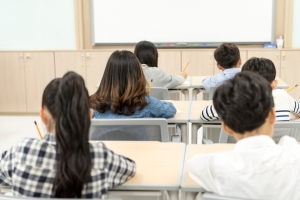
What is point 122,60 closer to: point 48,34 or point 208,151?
point 208,151

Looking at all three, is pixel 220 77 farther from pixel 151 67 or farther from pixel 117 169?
pixel 117 169

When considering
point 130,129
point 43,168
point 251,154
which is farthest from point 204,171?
point 130,129

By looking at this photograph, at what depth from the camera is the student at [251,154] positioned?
1.51 metres

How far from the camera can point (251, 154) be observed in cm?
151

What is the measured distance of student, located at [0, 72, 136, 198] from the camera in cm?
149

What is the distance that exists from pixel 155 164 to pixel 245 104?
54 cm

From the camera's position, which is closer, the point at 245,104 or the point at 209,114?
the point at 245,104

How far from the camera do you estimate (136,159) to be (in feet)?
6.42

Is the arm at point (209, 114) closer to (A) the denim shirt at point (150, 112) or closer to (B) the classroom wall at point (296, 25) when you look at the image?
(A) the denim shirt at point (150, 112)

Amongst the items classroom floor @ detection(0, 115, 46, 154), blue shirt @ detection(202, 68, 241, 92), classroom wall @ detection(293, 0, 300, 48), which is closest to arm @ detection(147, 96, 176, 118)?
A: blue shirt @ detection(202, 68, 241, 92)

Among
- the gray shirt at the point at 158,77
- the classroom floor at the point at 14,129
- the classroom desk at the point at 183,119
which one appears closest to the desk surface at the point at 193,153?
the classroom desk at the point at 183,119

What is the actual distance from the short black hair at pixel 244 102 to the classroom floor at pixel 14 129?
348 cm

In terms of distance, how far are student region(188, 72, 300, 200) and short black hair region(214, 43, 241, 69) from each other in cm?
250

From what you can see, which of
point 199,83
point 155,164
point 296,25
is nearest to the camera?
point 155,164
